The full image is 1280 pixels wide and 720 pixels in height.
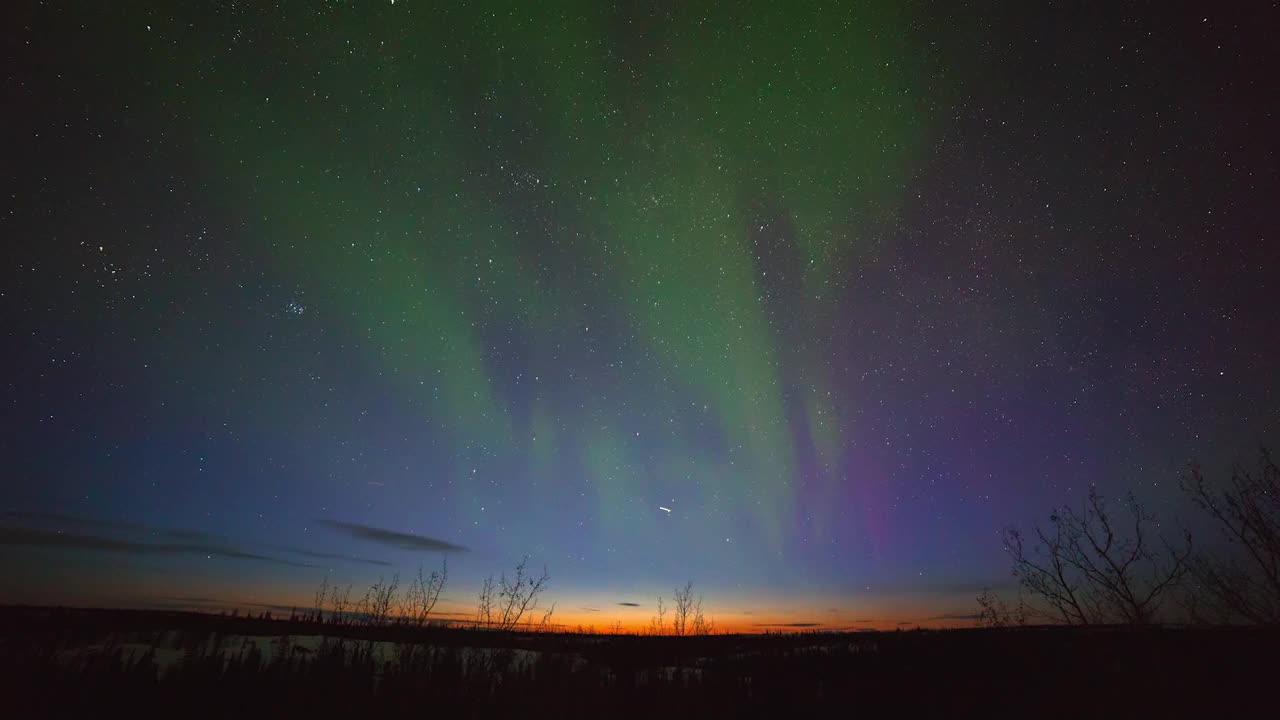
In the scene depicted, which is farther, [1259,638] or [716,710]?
[1259,638]

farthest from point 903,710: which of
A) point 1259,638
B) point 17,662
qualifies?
point 17,662

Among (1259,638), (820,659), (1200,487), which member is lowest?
(820,659)

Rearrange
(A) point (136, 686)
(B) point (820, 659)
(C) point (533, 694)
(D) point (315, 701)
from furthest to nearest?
(B) point (820, 659) < (C) point (533, 694) < (A) point (136, 686) < (D) point (315, 701)

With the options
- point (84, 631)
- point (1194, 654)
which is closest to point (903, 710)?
point (1194, 654)

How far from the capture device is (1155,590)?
78.0 ft

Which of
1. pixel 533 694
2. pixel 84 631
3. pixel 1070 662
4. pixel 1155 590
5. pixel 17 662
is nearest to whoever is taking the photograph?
pixel 533 694

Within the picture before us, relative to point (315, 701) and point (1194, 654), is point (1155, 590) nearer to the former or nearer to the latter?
point (1194, 654)

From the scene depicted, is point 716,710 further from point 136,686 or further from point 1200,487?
point 1200,487

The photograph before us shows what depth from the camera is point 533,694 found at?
30.9 feet

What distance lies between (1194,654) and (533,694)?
14.5 meters

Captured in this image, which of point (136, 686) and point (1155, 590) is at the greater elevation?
point (1155, 590)

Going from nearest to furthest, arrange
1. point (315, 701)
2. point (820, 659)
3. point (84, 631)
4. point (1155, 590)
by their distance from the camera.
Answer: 1. point (315, 701)
2. point (820, 659)
3. point (84, 631)
4. point (1155, 590)

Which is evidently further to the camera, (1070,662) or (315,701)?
(1070,662)

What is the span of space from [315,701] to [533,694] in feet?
11.3
